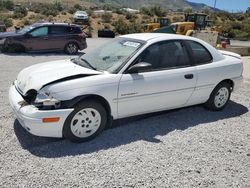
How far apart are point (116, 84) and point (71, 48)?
1172 centimetres

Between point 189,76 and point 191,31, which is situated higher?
point 189,76

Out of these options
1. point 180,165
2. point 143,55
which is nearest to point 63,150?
point 180,165

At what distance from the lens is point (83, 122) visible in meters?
5.01

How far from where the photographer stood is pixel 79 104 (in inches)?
191

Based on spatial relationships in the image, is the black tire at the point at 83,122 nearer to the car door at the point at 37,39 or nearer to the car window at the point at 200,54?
the car window at the point at 200,54

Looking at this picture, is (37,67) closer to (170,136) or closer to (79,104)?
(79,104)

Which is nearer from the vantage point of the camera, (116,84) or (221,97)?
(116,84)

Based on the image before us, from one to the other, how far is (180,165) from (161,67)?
6.18ft

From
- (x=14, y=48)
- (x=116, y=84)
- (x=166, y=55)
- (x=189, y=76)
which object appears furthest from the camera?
(x=14, y=48)

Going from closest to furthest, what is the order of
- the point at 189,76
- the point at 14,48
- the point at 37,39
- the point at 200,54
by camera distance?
the point at 189,76 → the point at 200,54 → the point at 14,48 → the point at 37,39

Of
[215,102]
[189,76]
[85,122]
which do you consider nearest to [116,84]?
[85,122]

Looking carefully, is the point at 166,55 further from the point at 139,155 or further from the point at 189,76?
the point at 139,155

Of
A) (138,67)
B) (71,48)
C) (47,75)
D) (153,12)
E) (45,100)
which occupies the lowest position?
(153,12)

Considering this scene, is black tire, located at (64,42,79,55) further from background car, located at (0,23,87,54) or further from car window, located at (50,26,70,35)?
car window, located at (50,26,70,35)
